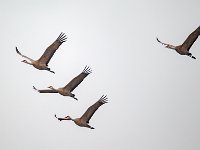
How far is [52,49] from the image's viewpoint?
25.8m

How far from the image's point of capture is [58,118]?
1134 inches

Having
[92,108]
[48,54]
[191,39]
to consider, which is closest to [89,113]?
[92,108]

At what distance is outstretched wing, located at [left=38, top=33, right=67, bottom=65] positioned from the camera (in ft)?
84.0

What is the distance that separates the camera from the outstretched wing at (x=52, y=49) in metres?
25.6

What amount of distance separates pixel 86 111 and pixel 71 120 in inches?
61.5

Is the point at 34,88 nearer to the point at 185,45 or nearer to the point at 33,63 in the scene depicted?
the point at 33,63

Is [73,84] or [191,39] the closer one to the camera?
[191,39]

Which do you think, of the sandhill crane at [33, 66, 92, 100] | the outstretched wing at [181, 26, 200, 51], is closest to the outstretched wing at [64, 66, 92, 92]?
the sandhill crane at [33, 66, 92, 100]

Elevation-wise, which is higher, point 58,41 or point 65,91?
point 58,41

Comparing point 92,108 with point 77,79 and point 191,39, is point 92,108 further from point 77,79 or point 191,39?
point 191,39

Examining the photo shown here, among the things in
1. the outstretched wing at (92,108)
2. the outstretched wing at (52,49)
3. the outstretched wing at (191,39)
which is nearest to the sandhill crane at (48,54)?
the outstretched wing at (52,49)

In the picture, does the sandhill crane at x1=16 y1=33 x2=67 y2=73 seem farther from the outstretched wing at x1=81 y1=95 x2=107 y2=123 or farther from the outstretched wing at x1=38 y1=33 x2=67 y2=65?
the outstretched wing at x1=81 y1=95 x2=107 y2=123

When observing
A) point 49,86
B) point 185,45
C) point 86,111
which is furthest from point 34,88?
point 185,45

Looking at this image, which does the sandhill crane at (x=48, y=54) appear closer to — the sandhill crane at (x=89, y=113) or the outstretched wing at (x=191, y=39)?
the sandhill crane at (x=89, y=113)
